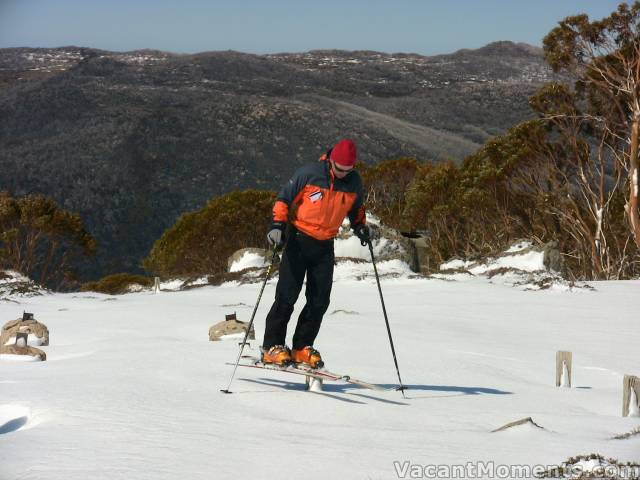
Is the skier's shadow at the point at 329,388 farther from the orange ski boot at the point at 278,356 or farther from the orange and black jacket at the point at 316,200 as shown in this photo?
the orange and black jacket at the point at 316,200

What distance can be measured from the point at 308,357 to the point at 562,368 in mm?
3067

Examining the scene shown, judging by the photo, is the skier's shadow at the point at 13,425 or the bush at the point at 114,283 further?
the bush at the point at 114,283

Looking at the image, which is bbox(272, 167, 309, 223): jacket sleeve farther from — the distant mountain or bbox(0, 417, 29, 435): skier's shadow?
the distant mountain

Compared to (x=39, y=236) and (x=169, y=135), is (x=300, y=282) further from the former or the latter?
(x=169, y=135)

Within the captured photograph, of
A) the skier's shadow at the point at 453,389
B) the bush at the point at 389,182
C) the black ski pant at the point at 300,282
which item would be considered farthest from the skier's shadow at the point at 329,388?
the bush at the point at 389,182

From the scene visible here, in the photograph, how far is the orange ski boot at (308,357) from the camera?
22.4ft

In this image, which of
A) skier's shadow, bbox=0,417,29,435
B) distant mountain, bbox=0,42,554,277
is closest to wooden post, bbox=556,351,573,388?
skier's shadow, bbox=0,417,29,435

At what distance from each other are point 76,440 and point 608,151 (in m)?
38.6

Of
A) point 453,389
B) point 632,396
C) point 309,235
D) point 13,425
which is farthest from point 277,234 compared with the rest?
point 632,396

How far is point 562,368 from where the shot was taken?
28.5ft

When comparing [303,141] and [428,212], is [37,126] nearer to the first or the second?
[303,141]

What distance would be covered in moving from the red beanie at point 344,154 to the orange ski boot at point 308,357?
1499 millimetres

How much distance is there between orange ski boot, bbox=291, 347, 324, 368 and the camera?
22.4 ft

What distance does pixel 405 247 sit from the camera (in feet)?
83.8
